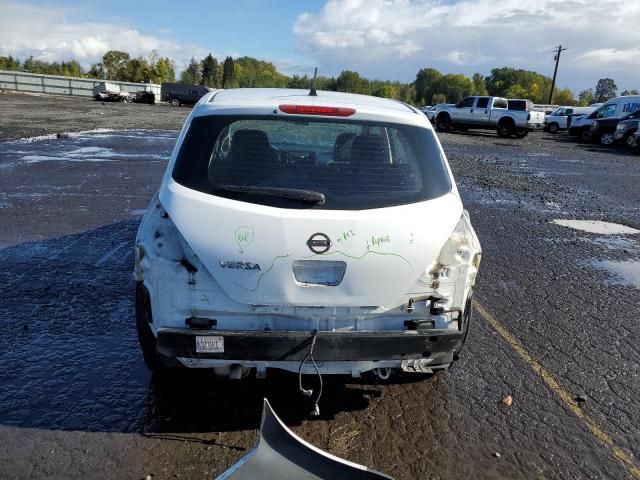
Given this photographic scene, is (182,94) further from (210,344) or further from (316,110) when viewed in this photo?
(210,344)

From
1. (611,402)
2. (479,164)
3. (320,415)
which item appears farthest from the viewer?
(479,164)

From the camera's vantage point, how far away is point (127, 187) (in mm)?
9836

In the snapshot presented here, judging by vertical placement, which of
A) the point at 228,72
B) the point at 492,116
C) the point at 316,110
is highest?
the point at 228,72

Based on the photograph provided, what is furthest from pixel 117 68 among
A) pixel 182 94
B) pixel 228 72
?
pixel 182 94

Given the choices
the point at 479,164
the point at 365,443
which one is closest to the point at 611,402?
the point at 365,443

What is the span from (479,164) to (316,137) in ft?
43.5

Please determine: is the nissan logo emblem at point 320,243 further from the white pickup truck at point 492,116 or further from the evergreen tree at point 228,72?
the evergreen tree at point 228,72

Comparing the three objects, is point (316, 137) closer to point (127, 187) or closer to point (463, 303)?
point (463, 303)

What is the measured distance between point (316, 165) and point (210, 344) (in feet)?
3.81

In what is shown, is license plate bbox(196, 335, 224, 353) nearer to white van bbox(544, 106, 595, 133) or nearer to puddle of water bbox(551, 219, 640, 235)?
puddle of water bbox(551, 219, 640, 235)

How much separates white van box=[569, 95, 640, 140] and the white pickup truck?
1844 millimetres

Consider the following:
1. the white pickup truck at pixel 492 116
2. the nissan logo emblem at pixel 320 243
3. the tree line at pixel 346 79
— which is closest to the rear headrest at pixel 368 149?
the nissan logo emblem at pixel 320 243

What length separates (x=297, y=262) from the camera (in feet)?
9.01

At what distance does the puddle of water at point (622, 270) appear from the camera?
589 cm
